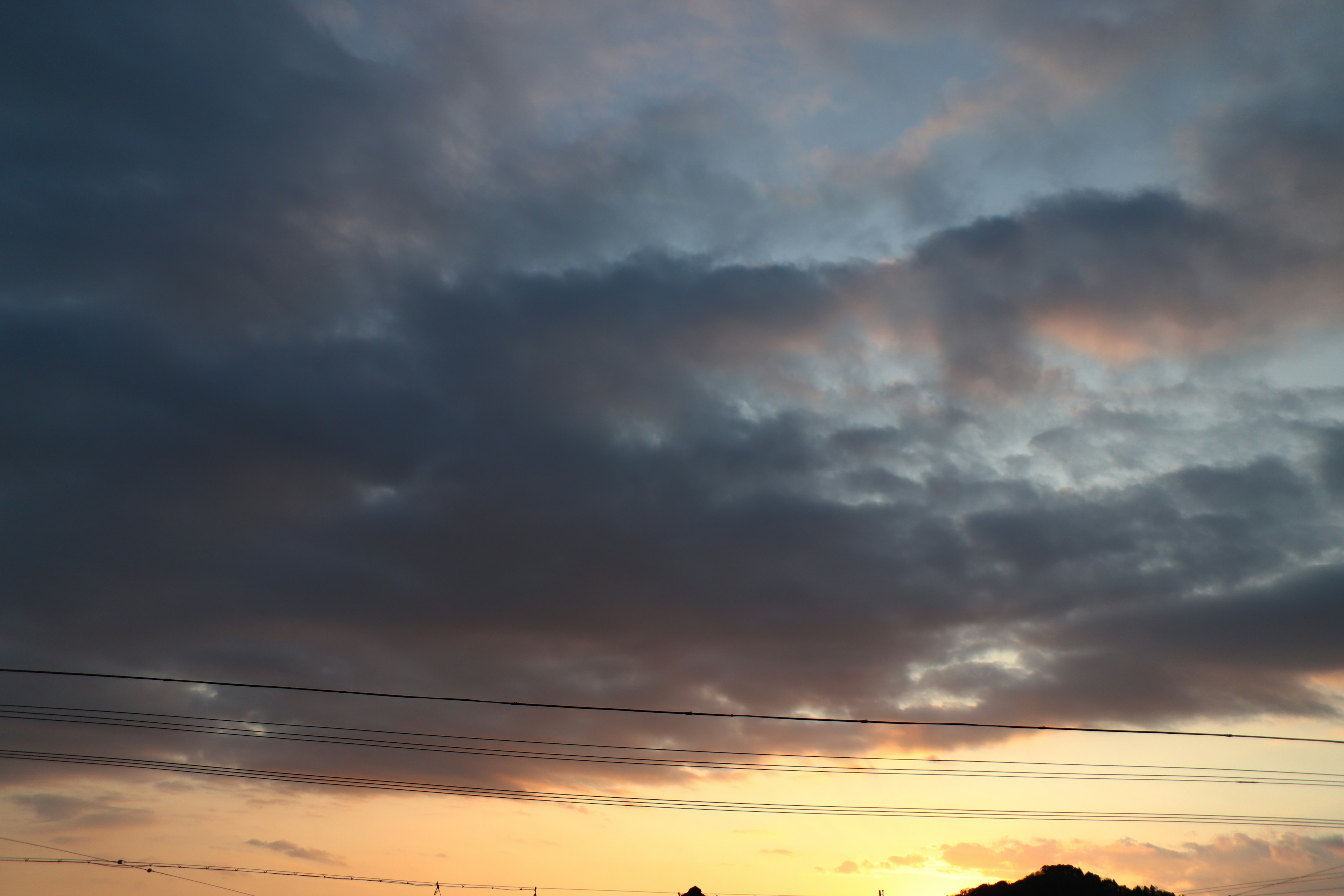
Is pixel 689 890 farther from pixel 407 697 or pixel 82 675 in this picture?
pixel 82 675

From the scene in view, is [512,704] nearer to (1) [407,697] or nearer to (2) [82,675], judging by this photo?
(1) [407,697]

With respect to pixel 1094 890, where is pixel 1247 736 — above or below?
above

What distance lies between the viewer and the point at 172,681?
57.2 meters

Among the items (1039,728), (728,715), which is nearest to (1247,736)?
(1039,728)

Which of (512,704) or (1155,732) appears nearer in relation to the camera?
(512,704)

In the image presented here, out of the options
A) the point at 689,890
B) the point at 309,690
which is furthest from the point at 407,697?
the point at 689,890

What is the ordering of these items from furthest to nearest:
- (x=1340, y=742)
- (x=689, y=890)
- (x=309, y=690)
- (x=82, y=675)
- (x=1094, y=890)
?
(x=1094, y=890) → (x=689, y=890) → (x=1340, y=742) → (x=309, y=690) → (x=82, y=675)

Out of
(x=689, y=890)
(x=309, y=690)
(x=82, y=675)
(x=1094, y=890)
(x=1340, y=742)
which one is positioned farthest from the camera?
(x=1094, y=890)

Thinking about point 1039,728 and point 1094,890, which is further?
point 1094,890

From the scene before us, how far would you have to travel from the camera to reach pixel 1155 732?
2484 inches

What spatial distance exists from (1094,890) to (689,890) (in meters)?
60.1

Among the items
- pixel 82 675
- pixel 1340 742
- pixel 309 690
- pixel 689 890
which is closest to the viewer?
pixel 82 675

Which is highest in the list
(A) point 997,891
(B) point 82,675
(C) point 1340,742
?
(B) point 82,675

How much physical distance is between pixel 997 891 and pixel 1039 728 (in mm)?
101786
